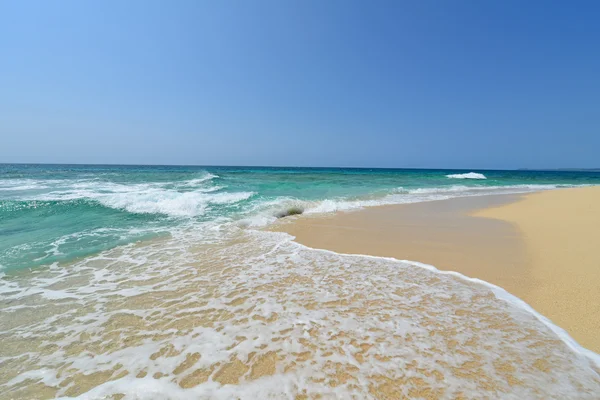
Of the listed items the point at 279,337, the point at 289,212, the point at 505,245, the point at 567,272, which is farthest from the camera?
the point at 289,212

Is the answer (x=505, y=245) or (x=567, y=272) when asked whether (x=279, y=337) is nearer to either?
(x=567, y=272)

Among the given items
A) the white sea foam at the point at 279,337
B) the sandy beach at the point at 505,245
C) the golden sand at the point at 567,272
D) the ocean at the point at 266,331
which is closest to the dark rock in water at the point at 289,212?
the sandy beach at the point at 505,245

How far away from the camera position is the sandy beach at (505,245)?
3371mm

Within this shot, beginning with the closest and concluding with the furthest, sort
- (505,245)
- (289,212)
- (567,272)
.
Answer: (567,272) < (505,245) < (289,212)

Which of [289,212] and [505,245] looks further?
[289,212]

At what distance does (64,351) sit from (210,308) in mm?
1507

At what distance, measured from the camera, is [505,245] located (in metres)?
5.62

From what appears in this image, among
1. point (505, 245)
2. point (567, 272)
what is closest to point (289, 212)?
point (505, 245)

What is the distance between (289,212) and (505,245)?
6913mm

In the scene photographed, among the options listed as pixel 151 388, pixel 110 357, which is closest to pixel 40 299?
pixel 110 357

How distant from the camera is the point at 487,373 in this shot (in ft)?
7.33

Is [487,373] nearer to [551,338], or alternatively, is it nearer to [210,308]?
[551,338]

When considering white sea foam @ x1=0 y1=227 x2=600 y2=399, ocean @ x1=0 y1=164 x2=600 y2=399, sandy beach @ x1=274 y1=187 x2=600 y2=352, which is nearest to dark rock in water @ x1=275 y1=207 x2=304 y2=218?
sandy beach @ x1=274 y1=187 x2=600 y2=352

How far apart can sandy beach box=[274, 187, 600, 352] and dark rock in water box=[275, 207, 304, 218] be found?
0.86 metres
